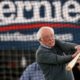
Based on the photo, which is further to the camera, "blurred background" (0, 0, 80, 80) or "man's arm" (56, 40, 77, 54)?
"blurred background" (0, 0, 80, 80)

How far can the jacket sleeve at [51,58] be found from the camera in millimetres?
5133

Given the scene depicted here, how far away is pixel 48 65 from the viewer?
17.4 feet

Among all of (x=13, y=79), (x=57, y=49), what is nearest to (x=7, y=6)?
(x=13, y=79)

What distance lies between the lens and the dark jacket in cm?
519

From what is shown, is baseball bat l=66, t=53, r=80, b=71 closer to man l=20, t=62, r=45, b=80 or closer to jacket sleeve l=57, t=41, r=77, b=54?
jacket sleeve l=57, t=41, r=77, b=54

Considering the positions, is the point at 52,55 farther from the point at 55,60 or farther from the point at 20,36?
the point at 20,36

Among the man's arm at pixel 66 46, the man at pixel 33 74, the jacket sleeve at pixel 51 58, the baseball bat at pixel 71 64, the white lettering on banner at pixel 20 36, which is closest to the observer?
the baseball bat at pixel 71 64

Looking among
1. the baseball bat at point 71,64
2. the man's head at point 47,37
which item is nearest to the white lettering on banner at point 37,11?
the man's head at point 47,37

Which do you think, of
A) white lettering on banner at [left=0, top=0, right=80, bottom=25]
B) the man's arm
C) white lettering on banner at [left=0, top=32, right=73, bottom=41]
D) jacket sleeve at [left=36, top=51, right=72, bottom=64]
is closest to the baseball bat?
jacket sleeve at [left=36, top=51, right=72, bottom=64]

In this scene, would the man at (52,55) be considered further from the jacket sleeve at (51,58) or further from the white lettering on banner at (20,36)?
the white lettering on banner at (20,36)

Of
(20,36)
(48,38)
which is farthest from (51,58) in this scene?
(20,36)

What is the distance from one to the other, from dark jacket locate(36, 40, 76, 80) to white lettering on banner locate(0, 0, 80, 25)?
5.42ft

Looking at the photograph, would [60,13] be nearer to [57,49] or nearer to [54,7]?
[54,7]

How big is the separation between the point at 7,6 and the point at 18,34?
0.41m
